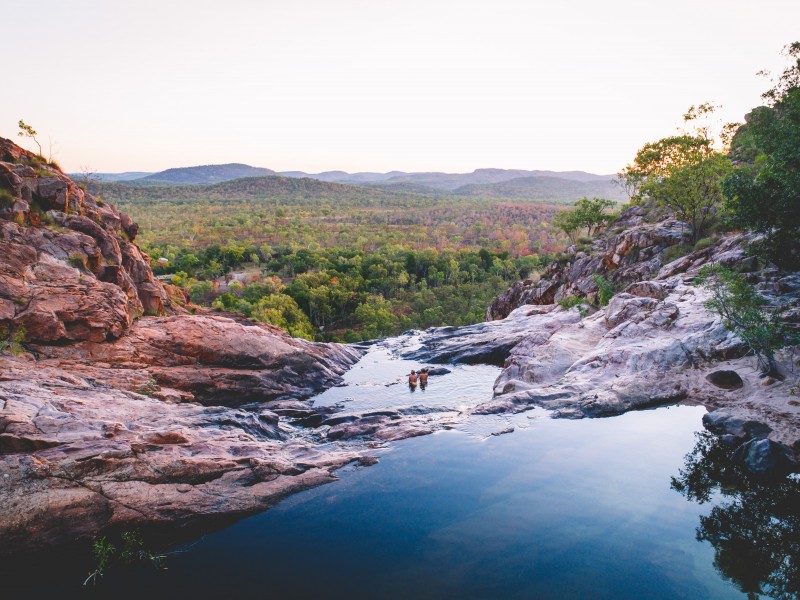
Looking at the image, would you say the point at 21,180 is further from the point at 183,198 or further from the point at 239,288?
the point at 183,198

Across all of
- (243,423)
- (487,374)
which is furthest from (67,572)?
(487,374)

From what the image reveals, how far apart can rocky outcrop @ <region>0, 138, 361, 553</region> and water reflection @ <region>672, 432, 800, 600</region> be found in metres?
12.7

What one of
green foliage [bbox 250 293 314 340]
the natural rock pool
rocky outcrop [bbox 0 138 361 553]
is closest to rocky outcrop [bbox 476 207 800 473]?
the natural rock pool

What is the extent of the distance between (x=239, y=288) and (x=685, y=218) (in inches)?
2428

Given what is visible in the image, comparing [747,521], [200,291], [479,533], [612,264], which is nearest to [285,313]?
[200,291]

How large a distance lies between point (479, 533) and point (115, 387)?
17403 mm

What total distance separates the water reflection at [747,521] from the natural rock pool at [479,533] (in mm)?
262

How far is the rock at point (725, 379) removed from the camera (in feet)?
69.6

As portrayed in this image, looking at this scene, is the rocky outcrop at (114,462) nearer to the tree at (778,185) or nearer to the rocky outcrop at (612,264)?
the tree at (778,185)

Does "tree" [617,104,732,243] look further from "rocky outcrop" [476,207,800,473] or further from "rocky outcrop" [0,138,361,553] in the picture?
"rocky outcrop" [0,138,361,553]

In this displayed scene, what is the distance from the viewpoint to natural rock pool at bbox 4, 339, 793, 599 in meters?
12.5

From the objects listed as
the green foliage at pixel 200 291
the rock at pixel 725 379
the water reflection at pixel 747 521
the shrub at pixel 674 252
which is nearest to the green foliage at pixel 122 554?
the water reflection at pixel 747 521

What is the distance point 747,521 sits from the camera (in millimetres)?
14609

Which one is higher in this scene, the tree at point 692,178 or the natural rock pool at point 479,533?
the tree at point 692,178
